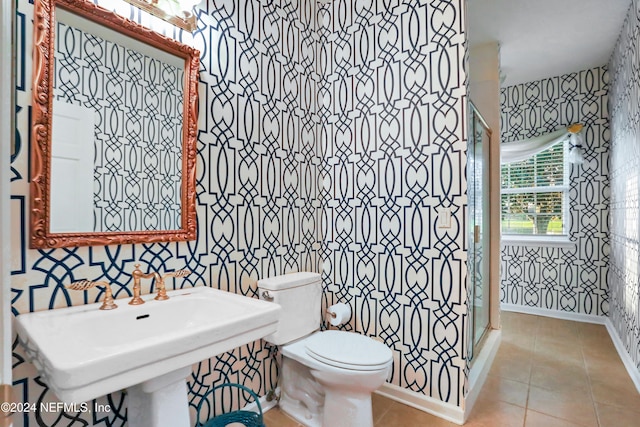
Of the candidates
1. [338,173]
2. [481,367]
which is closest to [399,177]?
[338,173]

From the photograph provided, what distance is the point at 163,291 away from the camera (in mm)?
1409

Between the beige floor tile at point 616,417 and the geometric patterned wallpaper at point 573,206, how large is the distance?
6.47 ft

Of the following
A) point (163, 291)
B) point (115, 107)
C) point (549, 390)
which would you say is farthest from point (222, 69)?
point (549, 390)

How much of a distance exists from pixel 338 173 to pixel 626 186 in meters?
2.32

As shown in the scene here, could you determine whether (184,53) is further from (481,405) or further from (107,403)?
(481,405)

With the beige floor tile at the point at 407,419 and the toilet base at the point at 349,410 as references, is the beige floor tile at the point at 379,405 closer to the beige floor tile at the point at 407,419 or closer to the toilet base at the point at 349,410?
the beige floor tile at the point at 407,419

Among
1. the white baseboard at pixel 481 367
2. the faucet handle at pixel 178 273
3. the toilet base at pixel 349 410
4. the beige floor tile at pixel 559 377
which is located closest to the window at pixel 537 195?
the white baseboard at pixel 481 367

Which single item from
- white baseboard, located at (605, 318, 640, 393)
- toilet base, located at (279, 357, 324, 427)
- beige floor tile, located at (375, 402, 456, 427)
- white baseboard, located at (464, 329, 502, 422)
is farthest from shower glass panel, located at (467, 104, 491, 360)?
toilet base, located at (279, 357, 324, 427)

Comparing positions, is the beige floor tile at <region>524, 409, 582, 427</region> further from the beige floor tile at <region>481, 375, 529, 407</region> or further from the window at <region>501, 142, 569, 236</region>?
the window at <region>501, 142, 569, 236</region>

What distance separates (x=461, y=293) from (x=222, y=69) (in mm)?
1770

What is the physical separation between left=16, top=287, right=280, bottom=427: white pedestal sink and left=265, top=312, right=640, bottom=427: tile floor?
89 cm

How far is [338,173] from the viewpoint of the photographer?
2361 millimetres

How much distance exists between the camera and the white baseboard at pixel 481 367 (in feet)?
6.40

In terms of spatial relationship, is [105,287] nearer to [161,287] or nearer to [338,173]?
[161,287]
